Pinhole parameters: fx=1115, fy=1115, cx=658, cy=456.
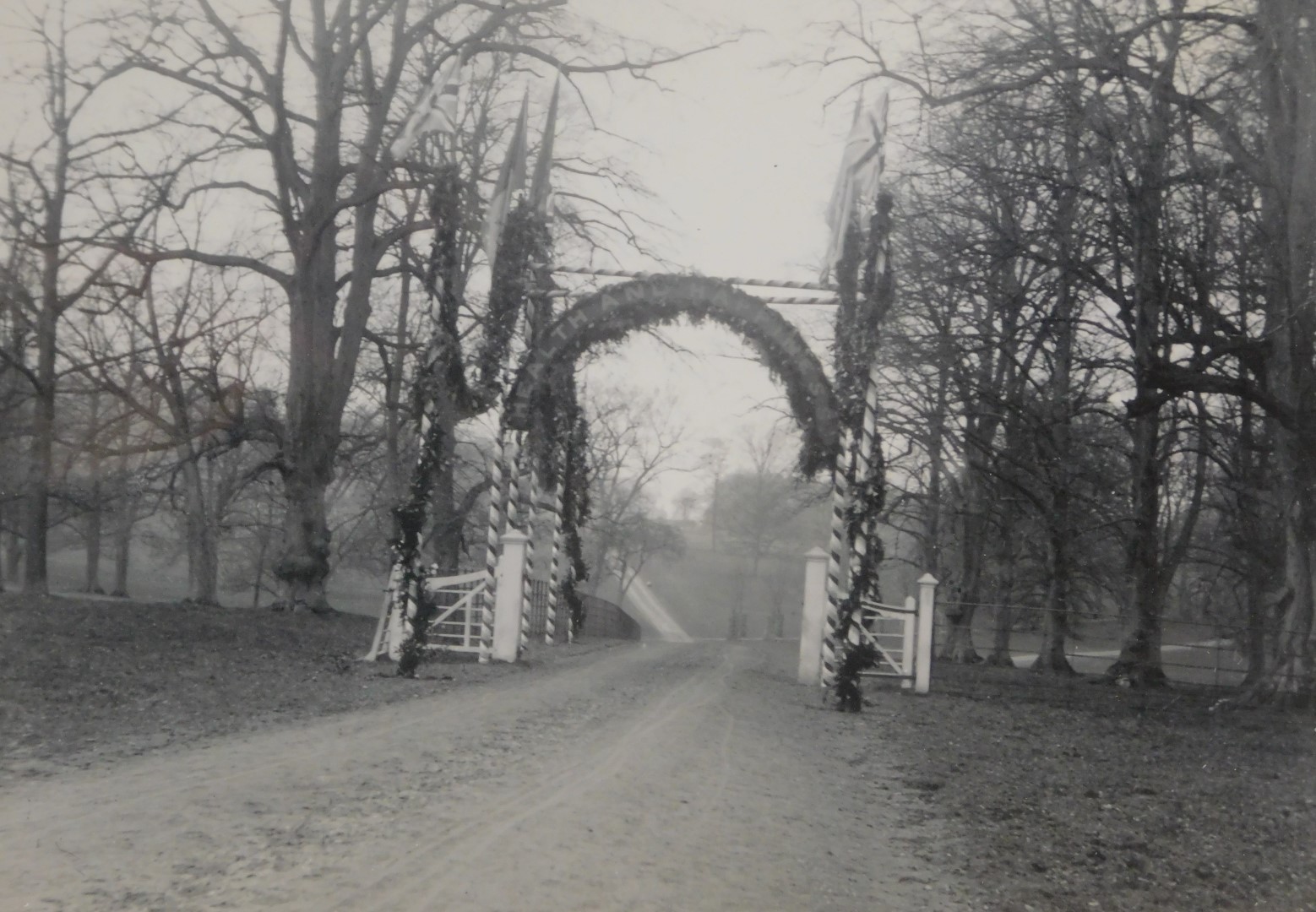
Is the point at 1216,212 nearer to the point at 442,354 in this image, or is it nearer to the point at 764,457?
the point at 442,354

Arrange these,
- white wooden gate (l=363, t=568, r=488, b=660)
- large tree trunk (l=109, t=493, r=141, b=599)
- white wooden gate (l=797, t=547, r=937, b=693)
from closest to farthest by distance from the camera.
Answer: white wooden gate (l=363, t=568, r=488, b=660) < white wooden gate (l=797, t=547, r=937, b=693) < large tree trunk (l=109, t=493, r=141, b=599)

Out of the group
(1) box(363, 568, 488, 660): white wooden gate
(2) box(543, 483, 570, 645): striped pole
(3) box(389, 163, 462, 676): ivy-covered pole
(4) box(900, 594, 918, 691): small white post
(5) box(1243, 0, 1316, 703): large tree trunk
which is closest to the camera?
(5) box(1243, 0, 1316, 703): large tree trunk

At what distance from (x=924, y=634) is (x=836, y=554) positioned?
310 cm

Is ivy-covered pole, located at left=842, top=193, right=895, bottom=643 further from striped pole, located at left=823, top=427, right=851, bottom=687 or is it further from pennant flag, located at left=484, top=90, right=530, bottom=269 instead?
pennant flag, located at left=484, top=90, right=530, bottom=269

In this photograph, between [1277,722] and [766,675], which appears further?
[766,675]

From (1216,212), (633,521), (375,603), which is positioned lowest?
(375,603)

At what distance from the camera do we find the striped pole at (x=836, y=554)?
14.6m

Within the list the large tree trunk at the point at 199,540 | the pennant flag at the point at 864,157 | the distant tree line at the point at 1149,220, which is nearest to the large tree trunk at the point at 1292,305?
the distant tree line at the point at 1149,220

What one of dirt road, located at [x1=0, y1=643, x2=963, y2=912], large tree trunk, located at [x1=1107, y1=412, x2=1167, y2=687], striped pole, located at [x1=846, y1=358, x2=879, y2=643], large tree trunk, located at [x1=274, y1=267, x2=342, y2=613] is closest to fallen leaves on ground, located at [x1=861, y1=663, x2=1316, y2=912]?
dirt road, located at [x1=0, y1=643, x2=963, y2=912]

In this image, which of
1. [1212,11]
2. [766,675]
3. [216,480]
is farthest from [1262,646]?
[216,480]

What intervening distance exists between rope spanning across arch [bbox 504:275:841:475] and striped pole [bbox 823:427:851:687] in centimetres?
22

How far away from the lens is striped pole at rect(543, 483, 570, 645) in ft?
69.9

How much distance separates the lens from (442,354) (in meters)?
14.5

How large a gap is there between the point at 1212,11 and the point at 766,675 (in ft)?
37.3
